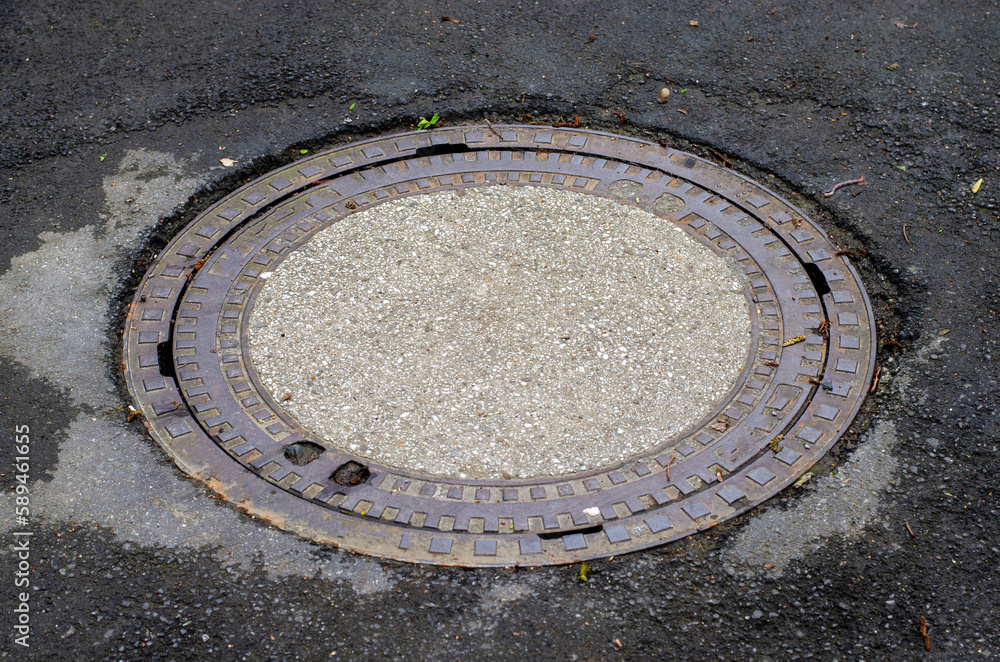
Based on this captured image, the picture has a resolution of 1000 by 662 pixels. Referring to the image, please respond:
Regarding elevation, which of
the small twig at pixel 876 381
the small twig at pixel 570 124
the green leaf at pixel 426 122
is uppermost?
the green leaf at pixel 426 122

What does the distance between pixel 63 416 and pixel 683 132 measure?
361 centimetres

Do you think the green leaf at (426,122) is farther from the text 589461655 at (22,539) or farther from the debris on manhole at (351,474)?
the text 589461655 at (22,539)

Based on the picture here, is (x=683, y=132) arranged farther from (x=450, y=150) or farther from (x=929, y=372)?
(x=929, y=372)

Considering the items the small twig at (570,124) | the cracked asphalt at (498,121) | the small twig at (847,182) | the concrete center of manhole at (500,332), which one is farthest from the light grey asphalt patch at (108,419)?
the small twig at (847,182)

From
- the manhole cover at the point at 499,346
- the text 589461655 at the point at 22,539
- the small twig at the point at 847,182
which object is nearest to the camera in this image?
the text 589461655 at the point at 22,539

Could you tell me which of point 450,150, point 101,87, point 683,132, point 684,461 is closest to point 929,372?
point 684,461

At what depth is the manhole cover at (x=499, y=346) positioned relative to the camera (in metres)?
3.50

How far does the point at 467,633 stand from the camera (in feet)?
9.94

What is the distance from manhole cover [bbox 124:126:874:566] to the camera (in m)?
3.50

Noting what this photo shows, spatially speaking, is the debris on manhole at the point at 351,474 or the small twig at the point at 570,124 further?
the small twig at the point at 570,124

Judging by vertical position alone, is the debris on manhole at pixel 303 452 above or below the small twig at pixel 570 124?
below

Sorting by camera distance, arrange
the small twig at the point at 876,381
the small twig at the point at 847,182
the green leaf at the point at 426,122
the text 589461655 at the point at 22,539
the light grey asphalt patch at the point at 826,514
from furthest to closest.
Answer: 1. the green leaf at the point at 426,122
2. the small twig at the point at 847,182
3. the small twig at the point at 876,381
4. the light grey asphalt patch at the point at 826,514
5. the text 589461655 at the point at 22,539

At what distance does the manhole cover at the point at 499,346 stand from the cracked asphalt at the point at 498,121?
0.53 feet

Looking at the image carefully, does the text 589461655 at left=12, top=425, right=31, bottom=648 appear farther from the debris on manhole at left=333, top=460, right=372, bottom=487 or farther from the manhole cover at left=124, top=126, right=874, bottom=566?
the debris on manhole at left=333, top=460, right=372, bottom=487
